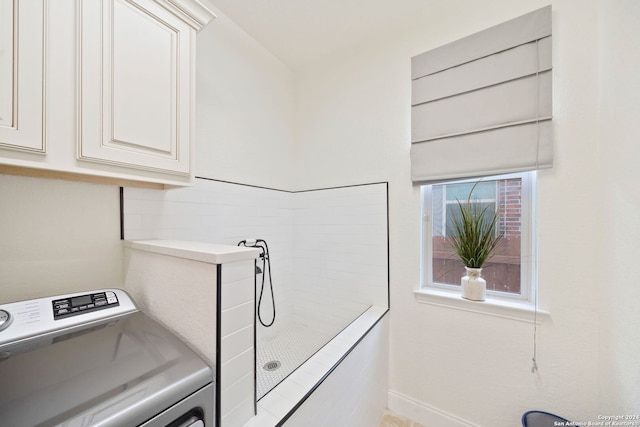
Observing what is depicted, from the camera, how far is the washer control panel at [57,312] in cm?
75

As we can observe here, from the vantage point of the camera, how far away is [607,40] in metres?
1.17

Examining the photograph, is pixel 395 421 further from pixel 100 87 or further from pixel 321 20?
pixel 321 20

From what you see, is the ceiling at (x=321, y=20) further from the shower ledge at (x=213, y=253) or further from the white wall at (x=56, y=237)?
the shower ledge at (x=213, y=253)

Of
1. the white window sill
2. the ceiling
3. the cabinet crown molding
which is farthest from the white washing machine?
the ceiling

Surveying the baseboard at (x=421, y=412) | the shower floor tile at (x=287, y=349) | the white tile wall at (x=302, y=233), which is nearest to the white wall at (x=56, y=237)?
the white tile wall at (x=302, y=233)

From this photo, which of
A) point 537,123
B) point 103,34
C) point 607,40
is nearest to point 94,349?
point 103,34

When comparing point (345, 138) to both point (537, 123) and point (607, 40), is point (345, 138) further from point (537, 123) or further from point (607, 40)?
point (607, 40)

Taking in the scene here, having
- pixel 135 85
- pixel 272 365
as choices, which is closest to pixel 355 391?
pixel 272 365

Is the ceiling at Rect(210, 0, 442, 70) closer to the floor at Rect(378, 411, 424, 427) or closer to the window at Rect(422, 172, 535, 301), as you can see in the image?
the window at Rect(422, 172, 535, 301)

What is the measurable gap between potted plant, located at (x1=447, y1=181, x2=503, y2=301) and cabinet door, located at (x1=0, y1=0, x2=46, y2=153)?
2.02 metres

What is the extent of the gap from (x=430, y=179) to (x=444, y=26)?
106 cm

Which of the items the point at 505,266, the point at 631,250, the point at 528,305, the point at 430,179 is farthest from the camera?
the point at 430,179

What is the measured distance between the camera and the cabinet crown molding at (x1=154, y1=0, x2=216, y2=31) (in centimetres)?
105

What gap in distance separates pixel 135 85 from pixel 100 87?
12cm
